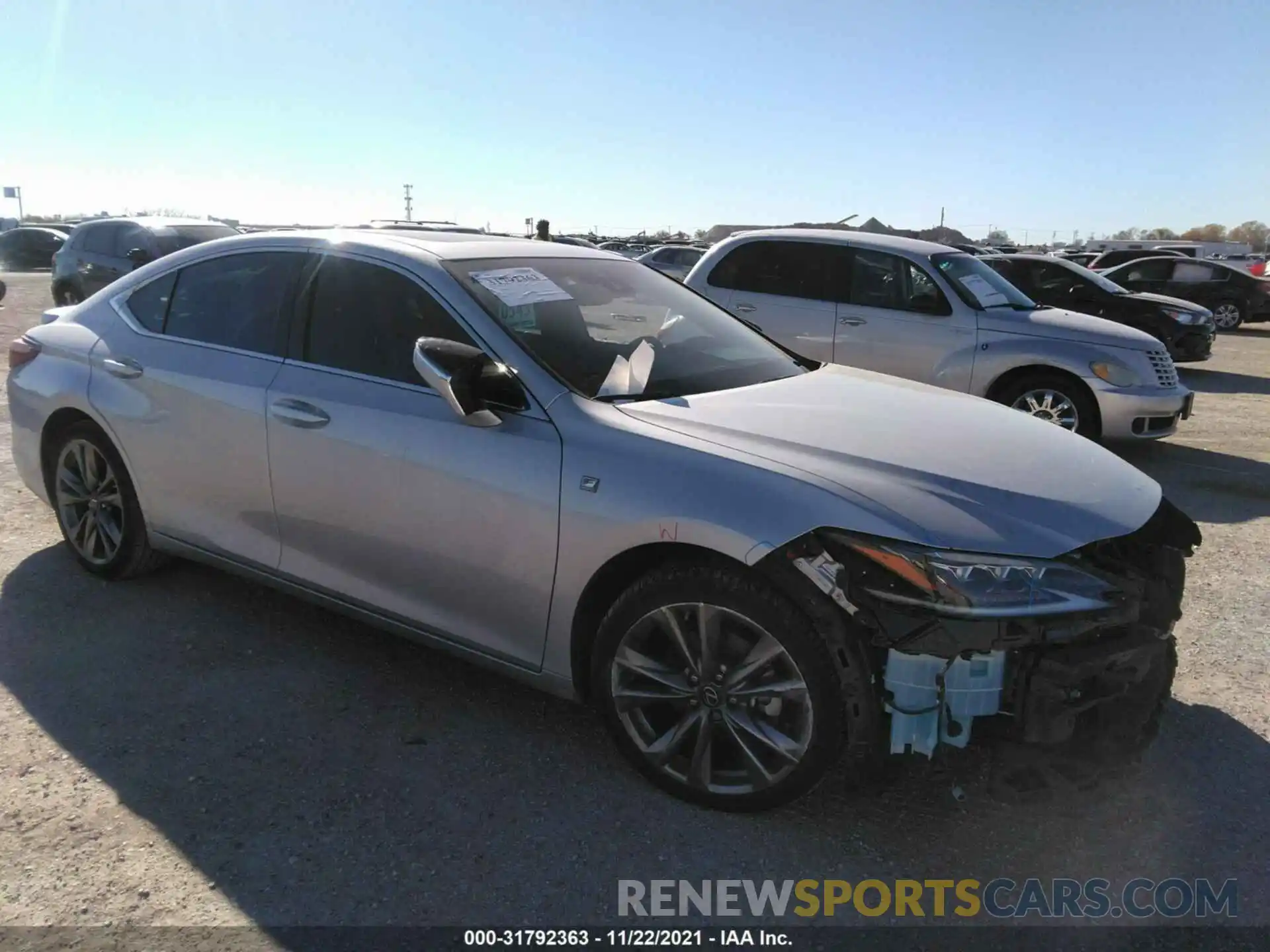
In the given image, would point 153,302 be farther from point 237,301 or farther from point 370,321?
point 370,321

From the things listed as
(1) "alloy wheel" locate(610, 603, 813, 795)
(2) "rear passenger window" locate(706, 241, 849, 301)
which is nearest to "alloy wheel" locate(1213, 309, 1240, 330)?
(2) "rear passenger window" locate(706, 241, 849, 301)

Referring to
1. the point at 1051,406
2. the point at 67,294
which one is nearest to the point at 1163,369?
the point at 1051,406

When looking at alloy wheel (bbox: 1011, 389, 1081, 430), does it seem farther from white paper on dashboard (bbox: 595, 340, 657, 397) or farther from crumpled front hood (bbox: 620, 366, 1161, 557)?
white paper on dashboard (bbox: 595, 340, 657, 397)

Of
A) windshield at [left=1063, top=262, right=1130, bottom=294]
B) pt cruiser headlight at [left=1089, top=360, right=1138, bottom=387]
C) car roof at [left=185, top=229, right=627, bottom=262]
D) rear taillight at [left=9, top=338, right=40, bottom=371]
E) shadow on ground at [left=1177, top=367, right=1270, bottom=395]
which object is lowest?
shadow on ground at [left=1177, top=367, right=1270, bottom=395]

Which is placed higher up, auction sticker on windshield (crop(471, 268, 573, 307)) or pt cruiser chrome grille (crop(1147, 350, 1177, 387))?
auction sticker on windshield (crop(471, 268, 573, 307))

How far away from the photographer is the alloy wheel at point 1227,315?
20.1m

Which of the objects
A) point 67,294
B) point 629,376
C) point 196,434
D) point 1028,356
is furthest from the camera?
point 67,294

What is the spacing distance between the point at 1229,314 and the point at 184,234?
19752 mm

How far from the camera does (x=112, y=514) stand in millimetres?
4324

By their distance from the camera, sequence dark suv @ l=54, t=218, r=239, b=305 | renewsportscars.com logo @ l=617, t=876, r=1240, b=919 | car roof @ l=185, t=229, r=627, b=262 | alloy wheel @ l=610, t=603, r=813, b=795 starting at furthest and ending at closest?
dark suv @ l=54, t=218, r=239, b=305 < car roof @ l=185, t=229, r=627, b=262 < alloy wheel @ l=610, t=603, r=813, b=795 < renewsportscars.com logo @ l=617, t=876, r=1240, b=919

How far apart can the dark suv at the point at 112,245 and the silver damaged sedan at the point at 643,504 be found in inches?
390

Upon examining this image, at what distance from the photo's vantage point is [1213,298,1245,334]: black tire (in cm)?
2002

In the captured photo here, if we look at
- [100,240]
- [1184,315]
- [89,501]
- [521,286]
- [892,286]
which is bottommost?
[89,501]

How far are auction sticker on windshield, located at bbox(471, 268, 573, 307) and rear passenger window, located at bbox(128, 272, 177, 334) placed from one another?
1648mm
